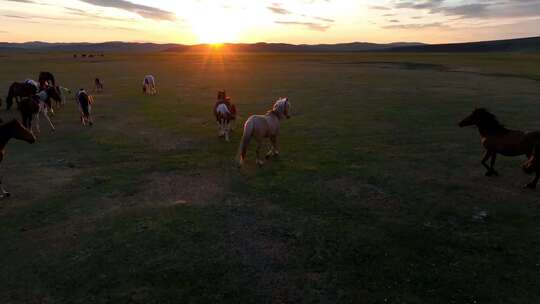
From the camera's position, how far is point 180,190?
9984 mm

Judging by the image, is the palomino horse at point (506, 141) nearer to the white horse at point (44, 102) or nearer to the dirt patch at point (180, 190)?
the dirt patch at point (180, 190)

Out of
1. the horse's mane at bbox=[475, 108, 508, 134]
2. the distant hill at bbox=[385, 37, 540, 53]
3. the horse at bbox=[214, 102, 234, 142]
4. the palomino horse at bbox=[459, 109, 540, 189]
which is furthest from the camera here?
the distant hill at bbox=[385, 37, 540, 53]

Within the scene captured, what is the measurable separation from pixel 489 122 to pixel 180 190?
915 centimetres

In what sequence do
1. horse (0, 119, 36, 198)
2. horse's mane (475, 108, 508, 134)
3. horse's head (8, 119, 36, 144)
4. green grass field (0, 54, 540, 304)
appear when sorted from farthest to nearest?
horse's mane (475, 108, 508, 134) → horse's head (8, 119, 36, 144) → horse (0, 119, 36, 198) → green grass field (0, 54, 540, 304)

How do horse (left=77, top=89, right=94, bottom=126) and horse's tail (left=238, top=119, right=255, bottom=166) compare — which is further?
horse (left=77, top=89, right=94, bottom=126)

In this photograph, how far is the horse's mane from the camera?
10.6 metres

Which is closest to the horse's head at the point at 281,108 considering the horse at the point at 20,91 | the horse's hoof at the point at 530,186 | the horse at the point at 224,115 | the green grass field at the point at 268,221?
the green grass field at the point at 268,221

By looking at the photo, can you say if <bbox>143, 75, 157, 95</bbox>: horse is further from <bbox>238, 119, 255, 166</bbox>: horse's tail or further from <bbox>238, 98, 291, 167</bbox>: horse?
<bbox>238, 119, 255, 166</bbox>: horse's tail

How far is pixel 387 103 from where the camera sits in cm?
2380

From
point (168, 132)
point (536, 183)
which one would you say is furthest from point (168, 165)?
point (536, 183)

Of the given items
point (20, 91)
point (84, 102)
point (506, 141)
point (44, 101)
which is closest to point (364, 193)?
point (506, 141)

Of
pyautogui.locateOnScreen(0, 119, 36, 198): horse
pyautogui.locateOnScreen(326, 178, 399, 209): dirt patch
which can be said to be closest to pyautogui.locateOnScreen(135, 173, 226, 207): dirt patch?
pyautogui.locateOnScreen(326, 178, 399, 209): dirt patch

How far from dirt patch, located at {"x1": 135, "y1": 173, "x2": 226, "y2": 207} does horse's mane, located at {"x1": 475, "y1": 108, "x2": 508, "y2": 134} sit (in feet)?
25.7

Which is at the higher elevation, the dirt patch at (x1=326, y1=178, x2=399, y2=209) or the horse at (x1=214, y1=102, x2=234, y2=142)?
the horse at (x1=214, y1=102, x2=234, y2=142)
